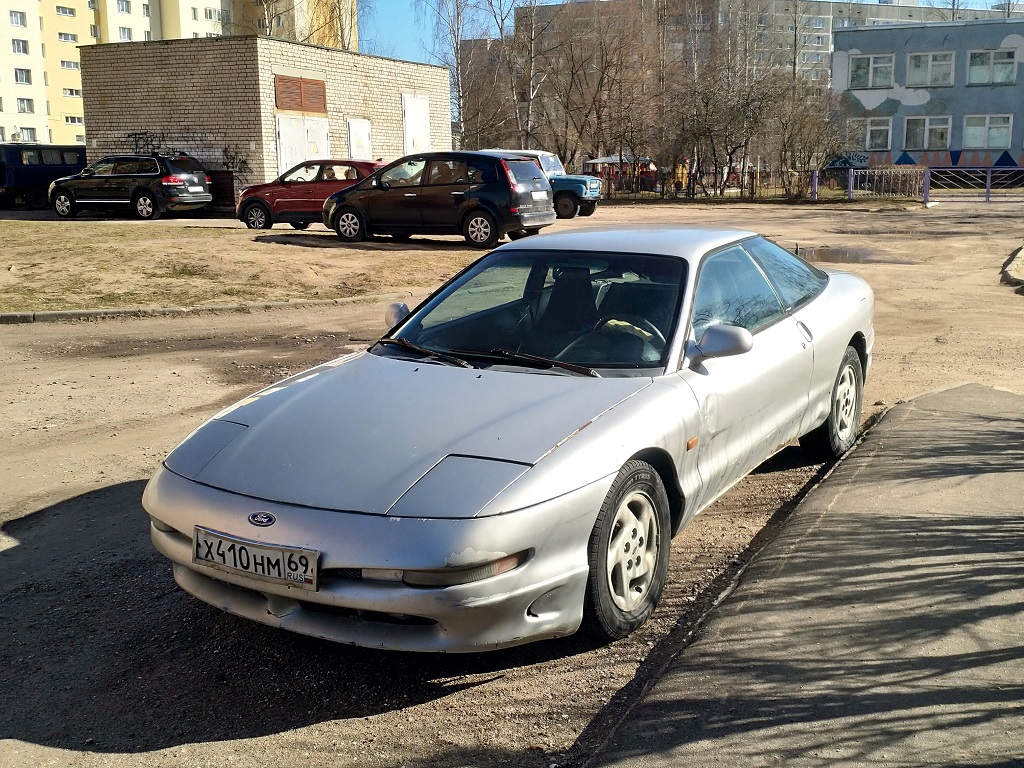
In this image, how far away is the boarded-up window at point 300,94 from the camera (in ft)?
93.0

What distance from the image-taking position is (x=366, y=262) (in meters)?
16.2

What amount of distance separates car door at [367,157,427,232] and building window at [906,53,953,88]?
41037mm

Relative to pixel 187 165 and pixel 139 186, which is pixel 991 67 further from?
pixel 139 186

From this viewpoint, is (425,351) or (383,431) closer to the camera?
(383,431)

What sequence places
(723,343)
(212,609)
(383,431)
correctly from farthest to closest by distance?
(723,343) < (212,609) < (383,431)

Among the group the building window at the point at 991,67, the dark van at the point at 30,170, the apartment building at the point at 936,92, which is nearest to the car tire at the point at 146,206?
the dark van at the point at 30,170

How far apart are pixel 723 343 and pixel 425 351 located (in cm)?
133

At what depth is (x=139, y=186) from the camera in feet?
84.6

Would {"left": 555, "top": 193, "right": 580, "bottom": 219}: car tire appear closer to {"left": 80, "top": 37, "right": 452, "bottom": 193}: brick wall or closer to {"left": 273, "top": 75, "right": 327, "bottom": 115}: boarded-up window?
{"left": 80, "top": 37, "right": 452, "bottom": 193}: brick wall

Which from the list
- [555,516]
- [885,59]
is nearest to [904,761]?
[555,516]

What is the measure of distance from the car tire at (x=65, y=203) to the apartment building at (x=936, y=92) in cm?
3794

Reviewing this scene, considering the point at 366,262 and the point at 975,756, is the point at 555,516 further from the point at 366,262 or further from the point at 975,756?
the point at 366,262

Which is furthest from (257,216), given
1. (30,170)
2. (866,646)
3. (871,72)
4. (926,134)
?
(926,134)

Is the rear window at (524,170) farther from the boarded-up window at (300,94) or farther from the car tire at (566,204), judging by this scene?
the boarded-up window at (300,94)
